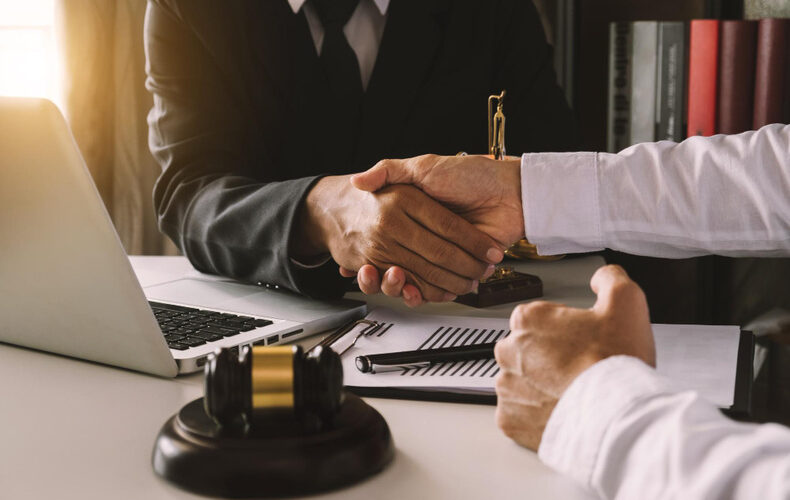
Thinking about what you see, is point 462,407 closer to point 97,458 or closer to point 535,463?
point 535,463

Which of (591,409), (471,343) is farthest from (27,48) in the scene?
(591,409)

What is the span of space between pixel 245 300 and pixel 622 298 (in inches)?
23.7

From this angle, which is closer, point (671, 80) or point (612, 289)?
point (612, 289)

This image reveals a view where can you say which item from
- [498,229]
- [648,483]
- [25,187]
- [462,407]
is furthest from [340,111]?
[648,483]

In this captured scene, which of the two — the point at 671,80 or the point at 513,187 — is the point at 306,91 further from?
the point at 671,80

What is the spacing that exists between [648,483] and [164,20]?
137 centimetres

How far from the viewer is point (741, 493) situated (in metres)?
0.47

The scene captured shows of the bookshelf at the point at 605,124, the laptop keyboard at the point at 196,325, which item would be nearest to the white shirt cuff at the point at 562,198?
the laptop keyboard at the point at 196,325

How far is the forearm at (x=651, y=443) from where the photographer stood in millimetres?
480

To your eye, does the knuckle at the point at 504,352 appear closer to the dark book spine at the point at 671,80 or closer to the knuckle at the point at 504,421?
the knuckle at the point at 504,421

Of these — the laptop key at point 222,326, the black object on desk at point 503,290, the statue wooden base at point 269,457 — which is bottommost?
the black object on desk at point 503,290

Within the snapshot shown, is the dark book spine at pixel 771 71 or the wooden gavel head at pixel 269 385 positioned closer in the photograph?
the wooden gavel head at pixel 269 385

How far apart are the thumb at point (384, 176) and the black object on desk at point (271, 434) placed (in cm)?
53

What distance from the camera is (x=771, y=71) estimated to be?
174 cm
